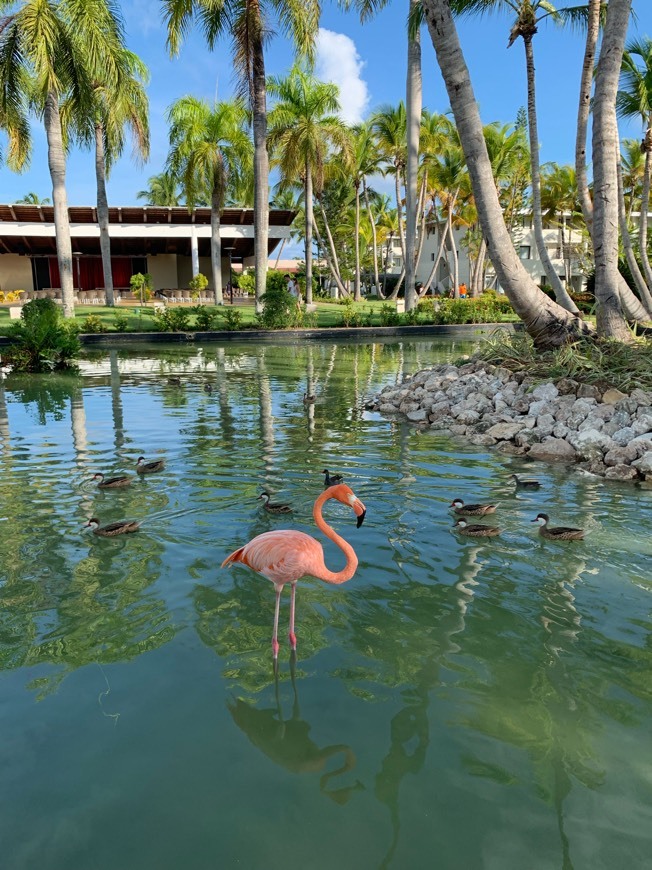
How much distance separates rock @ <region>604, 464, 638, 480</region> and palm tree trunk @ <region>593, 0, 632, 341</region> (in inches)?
162

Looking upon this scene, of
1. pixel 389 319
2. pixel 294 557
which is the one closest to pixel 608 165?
pixel 294 557

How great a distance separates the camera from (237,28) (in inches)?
1052

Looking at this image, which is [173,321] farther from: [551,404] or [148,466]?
[148,466]

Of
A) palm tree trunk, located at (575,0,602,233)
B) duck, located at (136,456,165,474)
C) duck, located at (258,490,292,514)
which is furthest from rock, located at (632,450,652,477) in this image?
palm tree trunk, located at (575,0,602,233)

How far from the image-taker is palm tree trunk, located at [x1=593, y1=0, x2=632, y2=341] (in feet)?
37.4

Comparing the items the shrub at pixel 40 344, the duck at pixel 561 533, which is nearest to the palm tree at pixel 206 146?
the shrub at pixel 40 344

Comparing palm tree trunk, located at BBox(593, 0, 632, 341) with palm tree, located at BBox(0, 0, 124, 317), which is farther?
palm tree, located at BBox(0, 0, 124, 317)

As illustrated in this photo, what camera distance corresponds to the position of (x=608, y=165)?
453 inches

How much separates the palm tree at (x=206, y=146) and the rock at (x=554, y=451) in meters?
28.3

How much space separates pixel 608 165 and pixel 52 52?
20.7 metres

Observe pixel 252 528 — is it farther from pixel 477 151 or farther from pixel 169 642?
pixel 477 151

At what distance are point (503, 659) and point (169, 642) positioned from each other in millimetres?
2351

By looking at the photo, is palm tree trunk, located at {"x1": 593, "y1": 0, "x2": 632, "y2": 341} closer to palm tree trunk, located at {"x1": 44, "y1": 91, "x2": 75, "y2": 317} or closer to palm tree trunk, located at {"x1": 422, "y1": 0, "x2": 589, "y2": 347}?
palm tree trunk, located at {"x1": 422, "y1": 0, "x2": 589, "y2": 347}

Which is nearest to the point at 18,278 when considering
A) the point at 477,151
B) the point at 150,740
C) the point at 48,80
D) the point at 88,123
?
the point at 88,123
